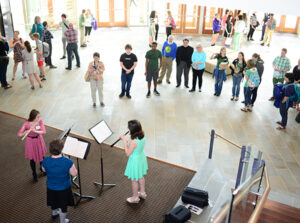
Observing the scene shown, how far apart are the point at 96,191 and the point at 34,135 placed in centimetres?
141

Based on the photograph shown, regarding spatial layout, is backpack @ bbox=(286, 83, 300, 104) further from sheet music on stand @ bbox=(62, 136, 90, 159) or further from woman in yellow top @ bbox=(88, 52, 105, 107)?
sheet music on stand @ bbox=(62, 136, 90, 159)

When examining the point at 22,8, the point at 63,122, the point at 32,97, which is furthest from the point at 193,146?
the point at 22,8

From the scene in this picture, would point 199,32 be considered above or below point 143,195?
above

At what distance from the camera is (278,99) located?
26.5 feet

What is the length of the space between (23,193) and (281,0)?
5.03 metres

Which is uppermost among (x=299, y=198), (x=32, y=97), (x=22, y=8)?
(x=22, y=8)

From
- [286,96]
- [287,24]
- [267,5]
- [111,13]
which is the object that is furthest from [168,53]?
[287,24]

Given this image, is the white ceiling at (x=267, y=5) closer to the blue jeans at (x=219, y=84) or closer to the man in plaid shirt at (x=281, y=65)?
the blue jeans at (x=219, y=84)

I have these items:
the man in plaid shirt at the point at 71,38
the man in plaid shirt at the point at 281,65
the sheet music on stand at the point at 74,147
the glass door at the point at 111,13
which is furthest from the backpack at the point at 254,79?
the glass door at the point at 111,13

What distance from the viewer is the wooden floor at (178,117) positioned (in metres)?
6.91

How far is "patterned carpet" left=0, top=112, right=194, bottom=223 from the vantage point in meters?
5.36

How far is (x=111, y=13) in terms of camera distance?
17.7m

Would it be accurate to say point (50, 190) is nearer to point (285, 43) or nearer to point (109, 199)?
point (109, 199)

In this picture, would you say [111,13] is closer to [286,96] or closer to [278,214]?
[286,96]
